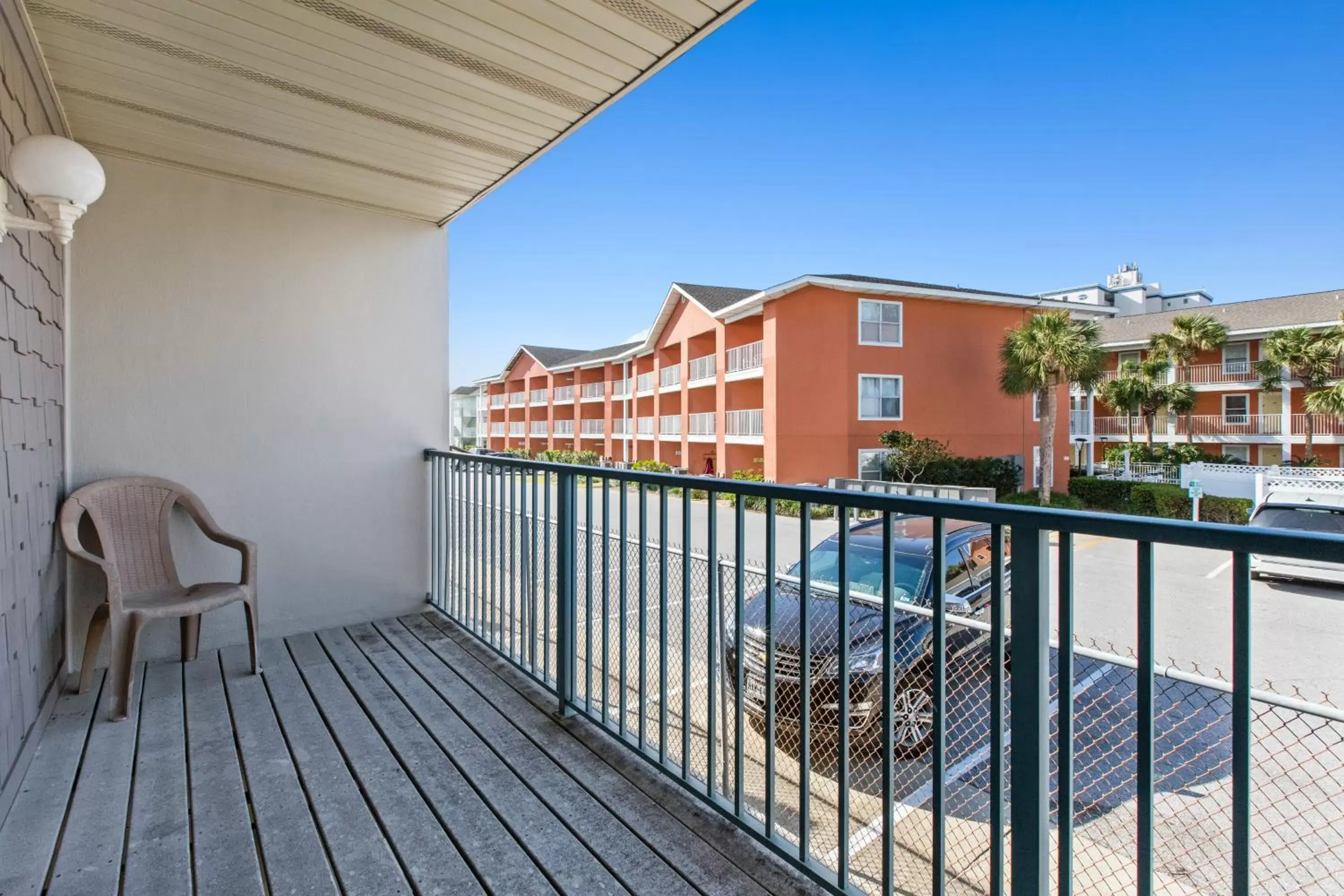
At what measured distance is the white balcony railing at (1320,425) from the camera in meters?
18.2

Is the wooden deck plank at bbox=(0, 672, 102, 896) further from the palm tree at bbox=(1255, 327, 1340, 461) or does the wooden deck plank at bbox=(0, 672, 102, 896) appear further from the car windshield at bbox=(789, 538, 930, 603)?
the palm tree at bbox=(1255, 327, 1340, 461)

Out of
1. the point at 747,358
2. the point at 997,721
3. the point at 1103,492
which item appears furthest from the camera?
the point at 747,358

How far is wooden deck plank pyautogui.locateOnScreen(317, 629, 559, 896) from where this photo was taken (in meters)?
1.54

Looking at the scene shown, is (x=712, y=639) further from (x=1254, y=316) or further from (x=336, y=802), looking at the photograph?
(x=1254, y=316)

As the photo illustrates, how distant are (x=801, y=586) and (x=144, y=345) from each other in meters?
3.42

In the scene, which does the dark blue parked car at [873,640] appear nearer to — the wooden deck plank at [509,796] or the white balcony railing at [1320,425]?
the wooden deck plank at [509,796]

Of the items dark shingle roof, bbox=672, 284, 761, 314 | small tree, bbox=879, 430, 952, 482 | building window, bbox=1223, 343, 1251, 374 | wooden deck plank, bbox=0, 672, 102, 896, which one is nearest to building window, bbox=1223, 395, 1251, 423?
building window, bbox=1223, 343, 1251, 374

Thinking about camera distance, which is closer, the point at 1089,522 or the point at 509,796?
the point at 1089,522

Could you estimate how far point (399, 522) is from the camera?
12.4 ft

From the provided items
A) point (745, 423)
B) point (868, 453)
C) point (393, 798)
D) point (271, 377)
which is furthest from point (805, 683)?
point (745, 423)

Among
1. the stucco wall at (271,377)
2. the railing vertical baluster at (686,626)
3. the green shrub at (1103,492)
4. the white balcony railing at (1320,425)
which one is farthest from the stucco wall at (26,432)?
the white balcony railing at (1320,425)

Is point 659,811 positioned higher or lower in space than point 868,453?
lower

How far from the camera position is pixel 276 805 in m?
1.83

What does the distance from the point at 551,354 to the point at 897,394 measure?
62.7 ft
